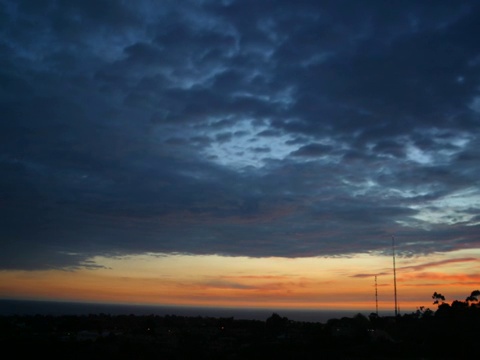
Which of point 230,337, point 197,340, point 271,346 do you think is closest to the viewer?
point 271,346

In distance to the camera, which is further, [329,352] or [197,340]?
[197,340]

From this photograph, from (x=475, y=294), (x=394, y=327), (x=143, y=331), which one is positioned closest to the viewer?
(x=143, y=331)

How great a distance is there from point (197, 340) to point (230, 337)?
6.09 m

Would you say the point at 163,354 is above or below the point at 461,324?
below

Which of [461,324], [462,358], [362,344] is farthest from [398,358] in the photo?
[461,324]

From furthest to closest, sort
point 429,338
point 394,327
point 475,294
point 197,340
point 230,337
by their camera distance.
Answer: point 475,294 → point 394,327 → point 230,337 → point 197,340 → point 429,338

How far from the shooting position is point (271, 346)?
37656 millimetres

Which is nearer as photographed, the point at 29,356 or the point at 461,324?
the point at 29,356

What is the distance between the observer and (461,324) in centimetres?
5109

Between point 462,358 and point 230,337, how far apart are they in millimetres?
25617

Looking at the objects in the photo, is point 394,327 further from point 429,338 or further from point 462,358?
point 462,358

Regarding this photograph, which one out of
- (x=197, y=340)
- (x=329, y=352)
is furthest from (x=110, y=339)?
(x=329, y=352)

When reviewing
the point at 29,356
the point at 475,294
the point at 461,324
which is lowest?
the point at 29,356

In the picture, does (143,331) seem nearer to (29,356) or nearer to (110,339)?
(110,339)
